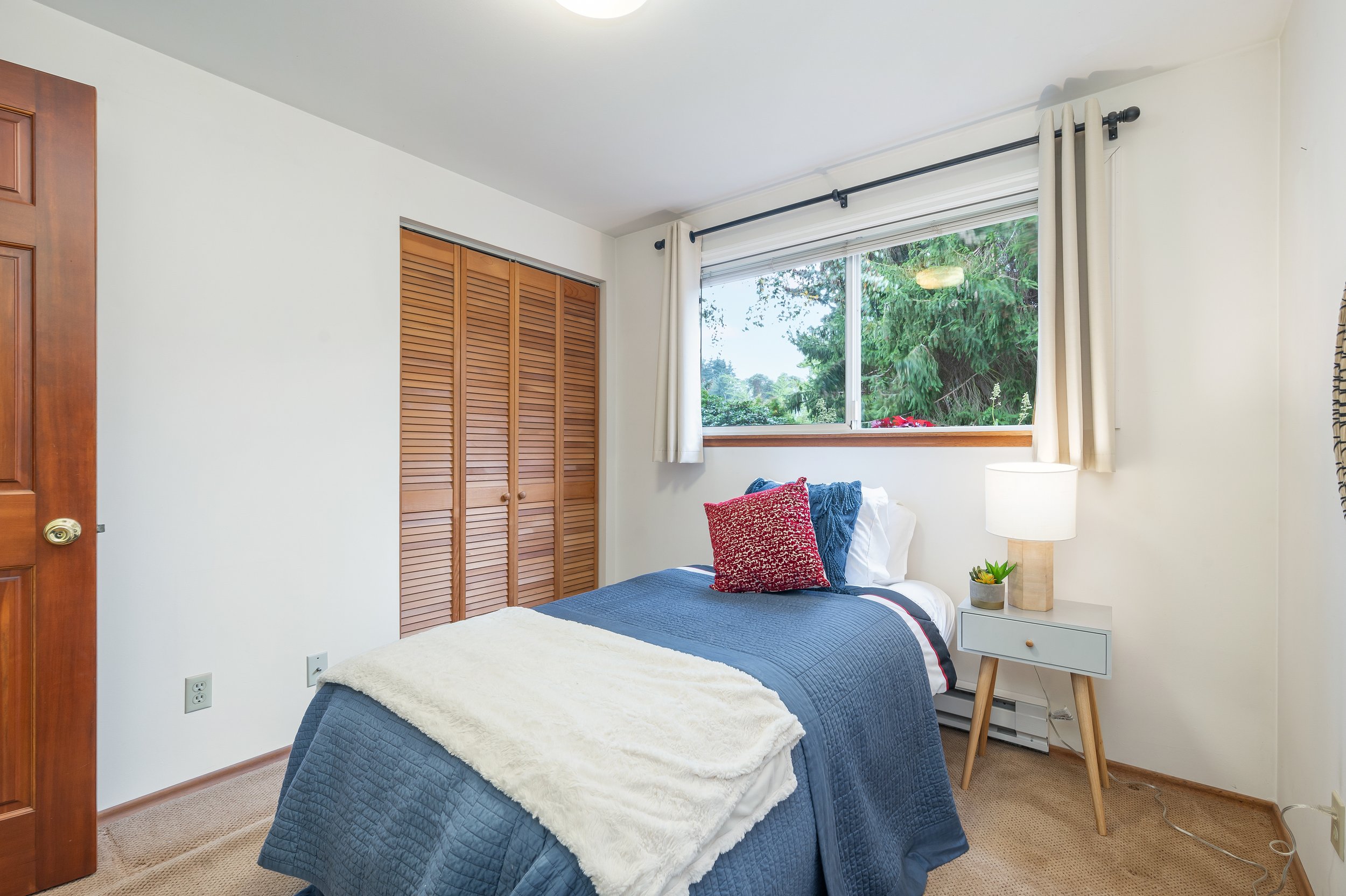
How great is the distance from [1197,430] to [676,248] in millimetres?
2368

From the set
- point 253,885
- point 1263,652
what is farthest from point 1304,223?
point 253,885

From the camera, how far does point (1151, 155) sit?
2123 millimetres

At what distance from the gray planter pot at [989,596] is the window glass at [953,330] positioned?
74 cm

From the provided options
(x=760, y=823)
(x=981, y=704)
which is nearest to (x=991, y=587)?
(x=981, y=704)

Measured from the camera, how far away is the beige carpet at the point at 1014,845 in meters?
1.60

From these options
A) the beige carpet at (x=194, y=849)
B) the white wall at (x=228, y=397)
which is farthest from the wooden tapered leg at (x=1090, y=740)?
the white wall at (x=228, y=397)

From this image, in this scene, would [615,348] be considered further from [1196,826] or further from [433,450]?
[1196,826]

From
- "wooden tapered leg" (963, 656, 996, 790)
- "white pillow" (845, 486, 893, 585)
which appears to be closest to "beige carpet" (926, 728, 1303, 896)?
"wooden tapered leg" (963, 656, 996, 790)

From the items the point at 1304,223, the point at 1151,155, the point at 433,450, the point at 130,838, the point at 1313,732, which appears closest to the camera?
the point at 1313,732

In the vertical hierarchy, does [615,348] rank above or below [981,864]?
above

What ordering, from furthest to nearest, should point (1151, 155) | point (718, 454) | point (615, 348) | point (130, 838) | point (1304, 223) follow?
point (615, 348) → point (718, 454) → point (1151, 155) → point (130, 838) → point (1304, 223)

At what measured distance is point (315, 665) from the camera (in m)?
2.36

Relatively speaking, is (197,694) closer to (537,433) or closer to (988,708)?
(537,433)

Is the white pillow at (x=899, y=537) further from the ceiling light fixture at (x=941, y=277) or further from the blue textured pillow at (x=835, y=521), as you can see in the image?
the ceiling light fixture at (x=941, y=277)
